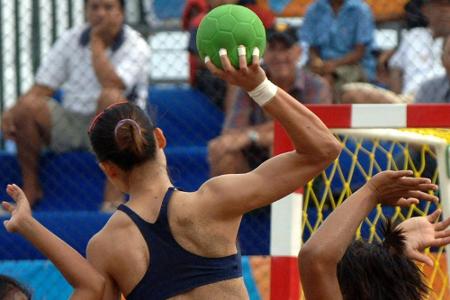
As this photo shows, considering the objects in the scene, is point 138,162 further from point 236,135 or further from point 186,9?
point 186,9

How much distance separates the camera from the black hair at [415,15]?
6930 millimetres

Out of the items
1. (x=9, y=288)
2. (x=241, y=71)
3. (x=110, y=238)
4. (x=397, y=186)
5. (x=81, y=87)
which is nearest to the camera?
(x=241, y=71)

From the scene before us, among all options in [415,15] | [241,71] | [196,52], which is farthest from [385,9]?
[241,71]

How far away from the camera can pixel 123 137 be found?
3.13 meters

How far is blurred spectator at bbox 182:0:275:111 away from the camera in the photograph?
6.97 m

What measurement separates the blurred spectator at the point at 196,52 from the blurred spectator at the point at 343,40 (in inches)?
13.3

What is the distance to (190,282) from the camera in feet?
10.00

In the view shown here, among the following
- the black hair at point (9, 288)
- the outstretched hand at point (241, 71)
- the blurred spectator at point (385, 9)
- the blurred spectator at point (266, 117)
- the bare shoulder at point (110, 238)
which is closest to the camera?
the outstretched hand at point (241, 71)

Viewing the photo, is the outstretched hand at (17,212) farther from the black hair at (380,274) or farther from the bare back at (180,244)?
the black hair at (380,274)

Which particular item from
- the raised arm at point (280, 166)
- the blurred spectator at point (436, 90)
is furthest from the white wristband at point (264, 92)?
the blurred spectator at point (436, 90)

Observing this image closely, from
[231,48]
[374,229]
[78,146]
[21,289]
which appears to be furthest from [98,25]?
[231,48]

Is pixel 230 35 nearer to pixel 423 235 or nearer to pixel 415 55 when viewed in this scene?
pixel 423 235

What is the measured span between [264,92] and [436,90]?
11.6 ft

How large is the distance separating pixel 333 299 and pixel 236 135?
141 inches
